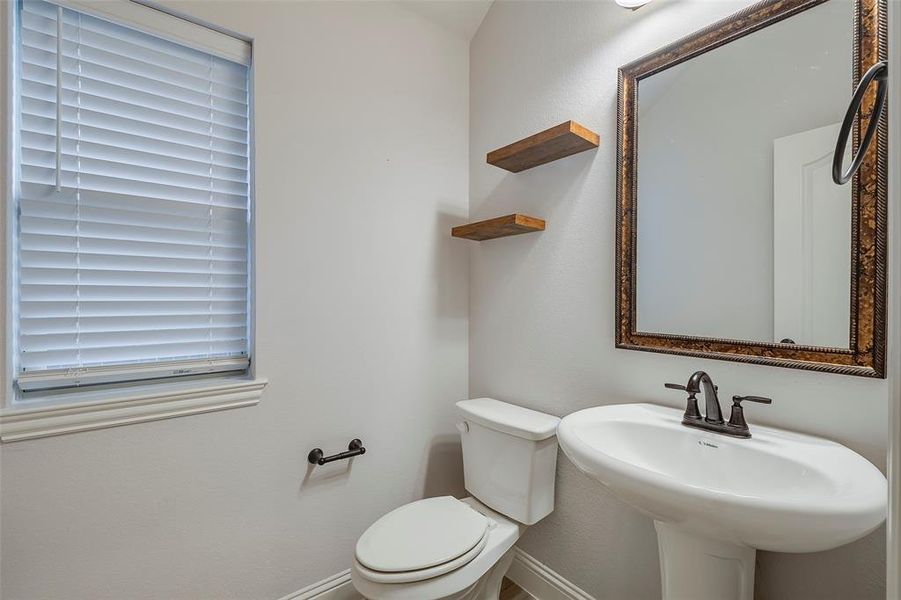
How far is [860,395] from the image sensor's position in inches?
32.9

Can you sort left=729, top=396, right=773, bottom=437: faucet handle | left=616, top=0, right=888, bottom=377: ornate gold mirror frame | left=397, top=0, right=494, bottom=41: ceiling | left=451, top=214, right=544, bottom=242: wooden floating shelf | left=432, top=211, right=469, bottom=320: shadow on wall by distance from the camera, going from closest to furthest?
left=616, top=0, right=888, bottom=377: ornate gold mirror frame → left=729, top=396, right=773, bottom=437: faucet handle → left=451, top=214, right=544, bottom=242: wooden floating shelf → left=397, top=0, right=494, bottom=41: ceiling → left=432, top=211, right=469, bottom=320: shadow on wall

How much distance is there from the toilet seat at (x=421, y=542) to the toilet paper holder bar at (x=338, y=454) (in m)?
0.27

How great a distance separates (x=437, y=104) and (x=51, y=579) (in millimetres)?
2044

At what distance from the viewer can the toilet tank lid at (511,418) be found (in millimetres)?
1302

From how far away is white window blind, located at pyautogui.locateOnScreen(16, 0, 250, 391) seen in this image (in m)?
1.01

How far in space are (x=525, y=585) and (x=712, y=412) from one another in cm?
113

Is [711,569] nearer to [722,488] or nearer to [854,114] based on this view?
[722,488]

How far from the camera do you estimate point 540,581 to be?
1.51 m

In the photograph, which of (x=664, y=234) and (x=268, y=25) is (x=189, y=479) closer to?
(x=268, y=25)

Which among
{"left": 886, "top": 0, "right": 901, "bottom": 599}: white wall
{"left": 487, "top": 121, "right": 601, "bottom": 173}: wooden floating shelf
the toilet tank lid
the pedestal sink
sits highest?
{"left": 487, "top": 121, "right": 601, "bottom": 173}: wooden floating shelf

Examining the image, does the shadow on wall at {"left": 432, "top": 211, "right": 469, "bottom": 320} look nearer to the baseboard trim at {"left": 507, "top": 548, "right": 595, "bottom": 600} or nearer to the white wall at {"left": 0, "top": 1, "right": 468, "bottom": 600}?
the white wall at {"left": 0, "top": 1, "right": 468, "bottom": 600}

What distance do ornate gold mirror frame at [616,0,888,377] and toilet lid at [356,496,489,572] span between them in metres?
0.79

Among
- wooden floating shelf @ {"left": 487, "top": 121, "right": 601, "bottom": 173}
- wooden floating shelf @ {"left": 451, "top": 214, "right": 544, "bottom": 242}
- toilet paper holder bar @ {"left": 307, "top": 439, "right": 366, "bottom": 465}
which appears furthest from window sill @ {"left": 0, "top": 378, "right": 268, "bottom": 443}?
wooden floating shelf @ {"left": 487, "top": 121, "right": 601, "bottom": 173}

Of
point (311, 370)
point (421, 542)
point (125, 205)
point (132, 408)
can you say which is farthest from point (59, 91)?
point (421, 542)
